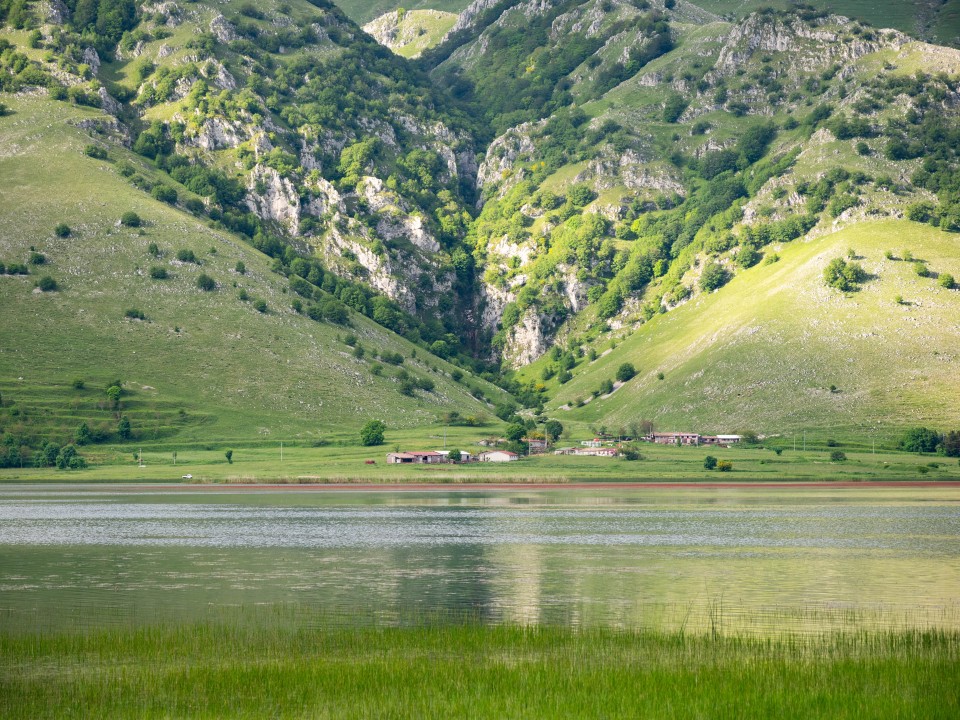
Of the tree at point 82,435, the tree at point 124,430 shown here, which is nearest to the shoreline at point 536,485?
the tree at point 82,435

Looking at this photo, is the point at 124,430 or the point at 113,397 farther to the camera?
the point at 113,397

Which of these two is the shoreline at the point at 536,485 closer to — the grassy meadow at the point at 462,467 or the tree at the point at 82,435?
the grassy meadow at the point at 462,467

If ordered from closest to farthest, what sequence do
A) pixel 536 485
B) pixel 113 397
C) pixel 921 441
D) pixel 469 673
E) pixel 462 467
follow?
1. pixel 469 673
2. pixel 536 485
3. pixel 462 467
4. pixel 921 441
5. pixel 113 397

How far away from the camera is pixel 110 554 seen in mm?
79625

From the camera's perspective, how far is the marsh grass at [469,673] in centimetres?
3456

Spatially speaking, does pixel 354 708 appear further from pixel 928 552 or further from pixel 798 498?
pixel 798 498

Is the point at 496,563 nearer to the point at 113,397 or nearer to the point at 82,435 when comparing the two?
the point at 82,435

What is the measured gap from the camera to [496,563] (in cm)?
7469

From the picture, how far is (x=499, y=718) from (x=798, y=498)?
119370 millimetres

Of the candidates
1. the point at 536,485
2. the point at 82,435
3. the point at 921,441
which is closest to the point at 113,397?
the point at 82,435

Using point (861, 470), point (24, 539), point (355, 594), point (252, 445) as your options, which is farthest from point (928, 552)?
point (252, 445)

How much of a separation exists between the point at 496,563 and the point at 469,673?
36361 mm

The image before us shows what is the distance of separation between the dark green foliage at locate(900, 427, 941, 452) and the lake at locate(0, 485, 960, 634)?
59237 millimetres

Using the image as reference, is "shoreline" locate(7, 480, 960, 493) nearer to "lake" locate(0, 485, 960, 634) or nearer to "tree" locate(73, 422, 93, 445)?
"tree" locate(73, 422, 93, 445)
